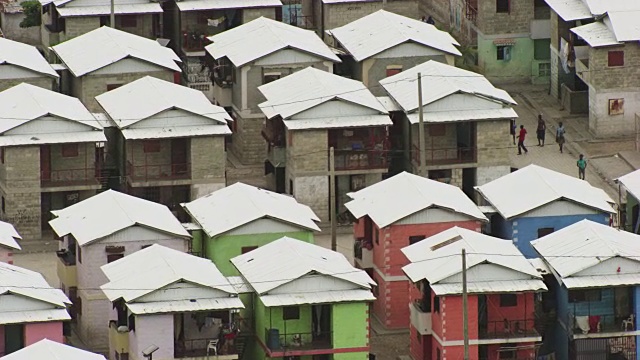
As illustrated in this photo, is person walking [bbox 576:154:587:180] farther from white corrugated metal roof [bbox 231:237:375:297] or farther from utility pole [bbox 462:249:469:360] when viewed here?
utility pole [bbox 462:249:469:360]

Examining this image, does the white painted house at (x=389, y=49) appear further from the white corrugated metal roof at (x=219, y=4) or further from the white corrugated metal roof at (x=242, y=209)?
the white corrugated metal roof at (x=242, y=209)

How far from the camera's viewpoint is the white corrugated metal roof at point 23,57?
146m

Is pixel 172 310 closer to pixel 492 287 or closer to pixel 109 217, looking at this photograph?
pixel 109 217

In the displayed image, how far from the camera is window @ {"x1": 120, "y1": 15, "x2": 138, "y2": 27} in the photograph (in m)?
158

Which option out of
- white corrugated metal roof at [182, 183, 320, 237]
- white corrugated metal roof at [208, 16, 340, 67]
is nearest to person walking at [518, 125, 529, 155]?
white corrugated metal roof at [208, 16, 340, 67]

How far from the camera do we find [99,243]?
123 meters

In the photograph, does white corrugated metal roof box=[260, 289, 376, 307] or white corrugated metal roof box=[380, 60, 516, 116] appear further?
white corrugated metal roof box=[380, 60, 516, 116]

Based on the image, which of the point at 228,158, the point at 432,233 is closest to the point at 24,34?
the point at 228,158

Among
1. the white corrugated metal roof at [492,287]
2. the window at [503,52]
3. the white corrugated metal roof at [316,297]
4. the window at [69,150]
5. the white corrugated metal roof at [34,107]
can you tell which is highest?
the window at [503,52]

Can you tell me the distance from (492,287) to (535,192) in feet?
36.8

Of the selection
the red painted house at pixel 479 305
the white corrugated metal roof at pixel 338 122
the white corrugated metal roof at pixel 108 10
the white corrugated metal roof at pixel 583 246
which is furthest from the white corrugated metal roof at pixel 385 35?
the red painted house at pixel 479 305

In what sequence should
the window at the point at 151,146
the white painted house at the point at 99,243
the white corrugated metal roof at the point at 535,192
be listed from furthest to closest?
the window at the point at 151,146
the white corrugated metal roof at the point at 535,192
the white painted house at the point at 99,243

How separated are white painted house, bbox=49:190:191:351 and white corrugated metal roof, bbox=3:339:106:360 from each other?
1143 cm

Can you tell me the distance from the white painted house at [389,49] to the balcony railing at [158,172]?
43.8 feet
